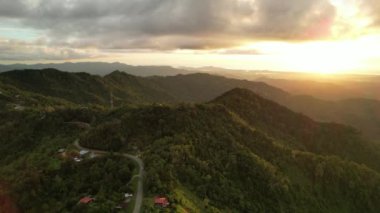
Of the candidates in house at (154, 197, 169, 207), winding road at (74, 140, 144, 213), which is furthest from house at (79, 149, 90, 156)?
house at (154, 197, 169, 207)

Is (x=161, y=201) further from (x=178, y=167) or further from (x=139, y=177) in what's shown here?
(x=178, y=167)

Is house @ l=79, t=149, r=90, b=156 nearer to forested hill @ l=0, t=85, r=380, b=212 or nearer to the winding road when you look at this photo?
the winding road

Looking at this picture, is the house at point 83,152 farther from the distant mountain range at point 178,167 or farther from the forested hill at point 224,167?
the forested hill at point 224,167

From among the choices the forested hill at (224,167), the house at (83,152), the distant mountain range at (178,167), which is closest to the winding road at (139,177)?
the distant mountain range at (178,167)

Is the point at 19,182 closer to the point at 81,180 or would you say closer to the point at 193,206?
the point at 81,180

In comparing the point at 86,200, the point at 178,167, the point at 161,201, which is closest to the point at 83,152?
the point at 178,167

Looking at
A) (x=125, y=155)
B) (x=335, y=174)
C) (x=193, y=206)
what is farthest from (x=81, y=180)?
(x=335, y=174)
